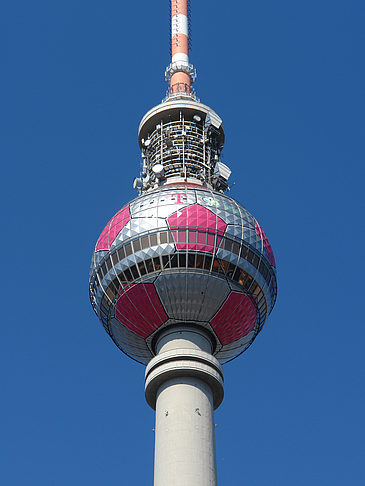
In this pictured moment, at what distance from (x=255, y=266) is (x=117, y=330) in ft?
35.0

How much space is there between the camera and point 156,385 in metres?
52.5

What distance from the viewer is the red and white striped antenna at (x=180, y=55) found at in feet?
235

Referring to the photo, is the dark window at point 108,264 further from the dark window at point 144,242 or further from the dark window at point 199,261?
the dark window at point 199,261

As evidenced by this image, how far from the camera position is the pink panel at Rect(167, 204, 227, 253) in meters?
52.2

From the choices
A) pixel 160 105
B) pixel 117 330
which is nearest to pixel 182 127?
pixel 160 105

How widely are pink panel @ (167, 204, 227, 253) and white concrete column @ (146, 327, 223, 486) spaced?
5.97m

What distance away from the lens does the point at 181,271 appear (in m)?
51.8

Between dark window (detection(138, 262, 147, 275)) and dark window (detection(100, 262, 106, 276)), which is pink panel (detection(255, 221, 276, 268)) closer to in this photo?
dark window (detection(138, 262, 147, 275))

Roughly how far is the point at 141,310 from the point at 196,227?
6.70 m

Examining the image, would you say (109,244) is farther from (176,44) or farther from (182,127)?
(176,44)

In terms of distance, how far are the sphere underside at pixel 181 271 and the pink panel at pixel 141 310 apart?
0.22ft

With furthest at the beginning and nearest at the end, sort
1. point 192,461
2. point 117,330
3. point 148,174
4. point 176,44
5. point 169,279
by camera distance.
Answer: point 176,44
point 148,174
point 117,330
point 169,279
point 192,461

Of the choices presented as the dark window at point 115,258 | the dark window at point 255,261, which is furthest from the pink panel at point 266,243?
the dark window at point 115,258

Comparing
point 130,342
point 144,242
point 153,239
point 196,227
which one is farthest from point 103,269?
point 196,227
